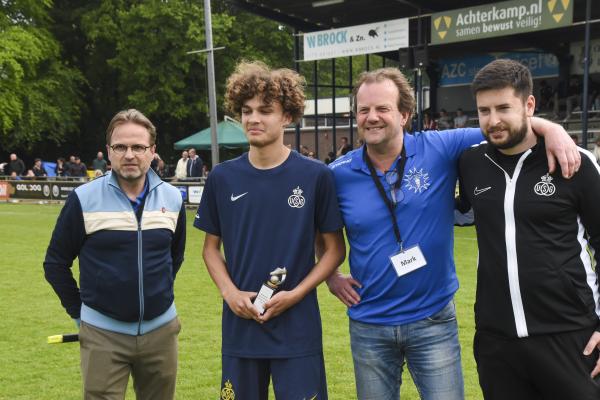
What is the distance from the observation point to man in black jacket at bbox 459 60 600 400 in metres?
2.81

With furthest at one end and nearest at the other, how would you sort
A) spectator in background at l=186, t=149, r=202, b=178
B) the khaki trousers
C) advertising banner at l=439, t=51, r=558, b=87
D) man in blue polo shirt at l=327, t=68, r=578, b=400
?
advertising banner at l=439, t=51, r=558, b=87
spectator in background at l=186, t=149, r=202, b=178
the khaki trousers
man in blue polo shirt at l=327, t=68, r=578, b=400

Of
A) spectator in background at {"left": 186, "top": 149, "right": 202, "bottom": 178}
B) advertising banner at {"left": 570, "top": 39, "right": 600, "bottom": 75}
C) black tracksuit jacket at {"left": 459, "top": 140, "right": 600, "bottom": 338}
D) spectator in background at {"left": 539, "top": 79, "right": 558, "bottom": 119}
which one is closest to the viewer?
black tracksuit jacket at {"left": 459, "top": 140, "right": 600, "bottom": 338}

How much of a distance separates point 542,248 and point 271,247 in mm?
1137

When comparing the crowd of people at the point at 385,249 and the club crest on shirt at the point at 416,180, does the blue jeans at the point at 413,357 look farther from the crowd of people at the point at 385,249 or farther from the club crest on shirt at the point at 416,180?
the club crest on shirt at the point at 416,180

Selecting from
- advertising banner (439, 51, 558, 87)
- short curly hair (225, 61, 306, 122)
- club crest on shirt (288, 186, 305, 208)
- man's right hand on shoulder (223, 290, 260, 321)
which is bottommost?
man's right hand on shoulder (223, 290, 260, 321)

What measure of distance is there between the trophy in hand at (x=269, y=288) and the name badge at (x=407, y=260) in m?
0.51

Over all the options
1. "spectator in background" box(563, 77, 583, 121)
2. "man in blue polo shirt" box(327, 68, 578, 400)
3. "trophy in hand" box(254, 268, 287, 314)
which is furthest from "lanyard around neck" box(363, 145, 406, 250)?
"spectator in background" box(563, 77, 583, 121)

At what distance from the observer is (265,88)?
9.94 ft

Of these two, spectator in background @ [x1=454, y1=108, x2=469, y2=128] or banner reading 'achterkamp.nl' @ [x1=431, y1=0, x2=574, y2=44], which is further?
spectator in background @ [x1=454, y1=108, x2=469, y2=128]

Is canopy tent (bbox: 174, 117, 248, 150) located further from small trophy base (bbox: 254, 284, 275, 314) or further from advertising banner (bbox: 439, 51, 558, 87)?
small trophy base (bbox: 254, 284, 275, 314)

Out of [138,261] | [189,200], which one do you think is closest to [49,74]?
[189,200]

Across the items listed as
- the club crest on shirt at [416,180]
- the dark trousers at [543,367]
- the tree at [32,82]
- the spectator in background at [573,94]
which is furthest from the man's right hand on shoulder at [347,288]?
the tree at [32,82]

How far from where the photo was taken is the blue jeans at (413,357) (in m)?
3.04

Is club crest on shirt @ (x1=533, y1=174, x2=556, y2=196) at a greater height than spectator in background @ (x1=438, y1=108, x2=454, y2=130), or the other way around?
spectator in background @ (x1=438, y1=108, x2=454, y2=130)
